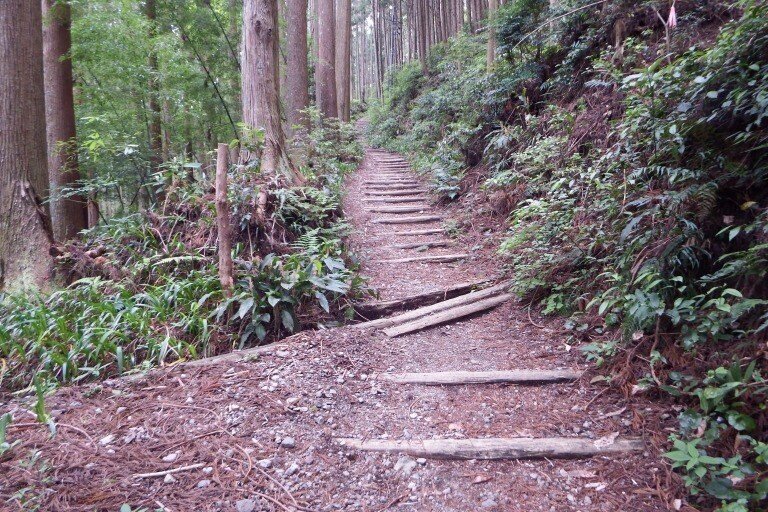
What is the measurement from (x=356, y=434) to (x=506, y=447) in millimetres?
909

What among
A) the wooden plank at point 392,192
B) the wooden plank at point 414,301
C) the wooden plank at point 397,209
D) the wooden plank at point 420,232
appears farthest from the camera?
the wooden plank at point 392,192

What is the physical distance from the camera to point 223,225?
3.69m

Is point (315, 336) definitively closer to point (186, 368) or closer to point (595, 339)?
point (186, 368)

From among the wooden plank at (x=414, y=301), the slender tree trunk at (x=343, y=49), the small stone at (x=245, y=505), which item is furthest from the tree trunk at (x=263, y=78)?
the slender tree trunk at (x=343, y=49)

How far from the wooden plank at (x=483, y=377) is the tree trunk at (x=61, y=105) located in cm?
640

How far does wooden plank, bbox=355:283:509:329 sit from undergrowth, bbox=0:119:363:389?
0.37 meters

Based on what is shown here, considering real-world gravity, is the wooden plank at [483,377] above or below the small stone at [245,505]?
above

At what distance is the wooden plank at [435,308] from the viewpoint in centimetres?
399

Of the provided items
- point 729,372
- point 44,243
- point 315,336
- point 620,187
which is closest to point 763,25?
point 620,187

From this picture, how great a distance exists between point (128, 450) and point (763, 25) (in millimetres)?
4875

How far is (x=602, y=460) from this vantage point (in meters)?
2.29

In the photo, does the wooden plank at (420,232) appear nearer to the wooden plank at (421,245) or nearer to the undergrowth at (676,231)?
Answer: the wooden plank at (421,245)

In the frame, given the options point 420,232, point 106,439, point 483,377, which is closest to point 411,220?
point 420,232

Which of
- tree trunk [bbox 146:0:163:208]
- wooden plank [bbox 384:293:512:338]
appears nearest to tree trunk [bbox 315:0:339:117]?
tree trunk [bbox 146:0:163:208]
